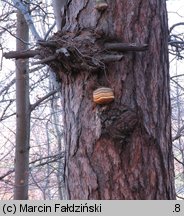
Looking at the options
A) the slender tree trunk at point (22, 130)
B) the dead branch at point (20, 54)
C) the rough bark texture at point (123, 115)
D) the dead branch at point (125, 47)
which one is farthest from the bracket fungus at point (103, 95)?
the slender tree trunk at point (22, 130)

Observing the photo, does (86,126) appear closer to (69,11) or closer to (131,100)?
(131,100)

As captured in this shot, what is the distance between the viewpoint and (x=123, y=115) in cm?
164

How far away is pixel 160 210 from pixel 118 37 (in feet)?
2.59

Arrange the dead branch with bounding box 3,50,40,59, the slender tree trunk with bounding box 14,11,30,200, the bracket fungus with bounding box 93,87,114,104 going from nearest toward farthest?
the bracket fungus with bounding box 93,87,114,104 < the dead branch with bounding box 3,50,40,59 < the slender tree trunk with bounding box 14,11,30,200

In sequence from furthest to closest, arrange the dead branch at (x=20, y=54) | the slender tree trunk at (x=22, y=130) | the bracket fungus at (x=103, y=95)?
1. the slender tree trunk at (x=22, y=130)
2. the dead branch at (x=20, y=54)
3. the bracket fungus at (x=103, y=95)

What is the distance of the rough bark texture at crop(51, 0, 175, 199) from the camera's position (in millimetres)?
1637

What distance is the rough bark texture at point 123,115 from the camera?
5.37 ft

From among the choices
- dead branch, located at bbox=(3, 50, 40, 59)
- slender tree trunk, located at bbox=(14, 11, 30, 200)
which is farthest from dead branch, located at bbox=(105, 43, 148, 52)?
slender tree trunk, located at bbox=(14, 11, 30, 200)

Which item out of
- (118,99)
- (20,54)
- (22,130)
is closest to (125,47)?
(118,99)

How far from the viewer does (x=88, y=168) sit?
65.7 inches

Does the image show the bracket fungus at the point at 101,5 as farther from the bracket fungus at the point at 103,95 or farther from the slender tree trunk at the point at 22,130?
the slender tree trunk at the point at 22,130

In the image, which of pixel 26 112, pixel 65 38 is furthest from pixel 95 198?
pixel 26 112

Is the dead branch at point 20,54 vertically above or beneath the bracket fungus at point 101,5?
beneath

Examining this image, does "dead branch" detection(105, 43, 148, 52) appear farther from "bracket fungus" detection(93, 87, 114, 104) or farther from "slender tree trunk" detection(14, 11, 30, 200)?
"slender tree trunk" detection(14, 11, 30, 200)
